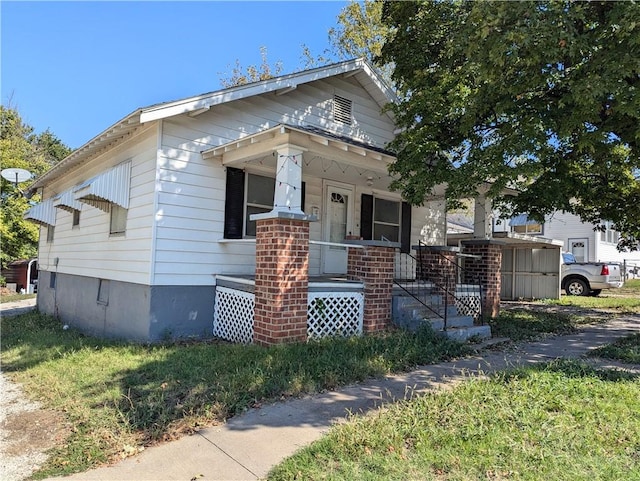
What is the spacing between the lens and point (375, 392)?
14.9 feet

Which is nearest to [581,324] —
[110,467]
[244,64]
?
[110,467]

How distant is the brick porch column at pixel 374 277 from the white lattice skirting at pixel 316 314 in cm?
15

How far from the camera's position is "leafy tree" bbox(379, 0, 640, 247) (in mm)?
4934

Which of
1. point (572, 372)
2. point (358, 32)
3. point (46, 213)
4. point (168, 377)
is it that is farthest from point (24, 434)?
point (358, 32)

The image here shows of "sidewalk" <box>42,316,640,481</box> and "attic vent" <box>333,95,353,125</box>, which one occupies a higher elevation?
"attic vent" <box>333,95,353,125</box>

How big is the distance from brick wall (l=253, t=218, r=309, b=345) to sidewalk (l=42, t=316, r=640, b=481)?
1.67 meters

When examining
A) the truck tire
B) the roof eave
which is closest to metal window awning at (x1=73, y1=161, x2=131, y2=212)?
the roof eave

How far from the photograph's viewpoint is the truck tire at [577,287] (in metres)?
17.0

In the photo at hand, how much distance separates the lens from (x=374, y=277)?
712 cm

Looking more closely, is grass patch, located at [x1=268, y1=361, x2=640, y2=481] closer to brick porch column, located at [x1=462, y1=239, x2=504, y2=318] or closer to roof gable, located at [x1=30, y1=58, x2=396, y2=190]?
brick porch column, located at [x1=462, y1=239, x2=504, y2=318]

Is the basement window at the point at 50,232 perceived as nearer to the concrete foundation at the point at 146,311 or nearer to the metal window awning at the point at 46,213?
the metal window awning at the point at 46,213

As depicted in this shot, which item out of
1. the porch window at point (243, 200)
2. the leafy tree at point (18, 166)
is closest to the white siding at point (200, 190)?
the porch window at point (243, 200)

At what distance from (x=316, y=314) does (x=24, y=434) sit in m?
3.96

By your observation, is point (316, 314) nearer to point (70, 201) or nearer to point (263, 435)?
point (263, 435)
